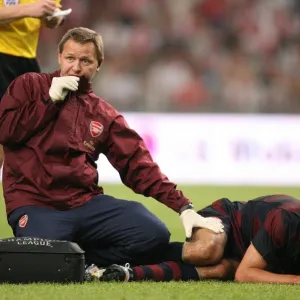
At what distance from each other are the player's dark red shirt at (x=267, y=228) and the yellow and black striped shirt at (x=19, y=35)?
2299 millimetres

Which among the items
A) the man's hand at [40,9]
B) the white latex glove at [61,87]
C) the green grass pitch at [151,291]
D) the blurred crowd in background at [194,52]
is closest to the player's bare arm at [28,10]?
the man's hand at [40,9]

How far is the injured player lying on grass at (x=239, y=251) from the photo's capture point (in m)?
5.88

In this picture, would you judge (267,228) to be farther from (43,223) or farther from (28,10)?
(28,10)

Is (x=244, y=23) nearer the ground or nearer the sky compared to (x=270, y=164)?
nearer the sky

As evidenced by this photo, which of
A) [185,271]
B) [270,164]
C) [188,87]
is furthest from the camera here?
[188,87]

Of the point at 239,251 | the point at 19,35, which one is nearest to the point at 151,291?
the point at 239,251

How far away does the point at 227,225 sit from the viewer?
6340 mm

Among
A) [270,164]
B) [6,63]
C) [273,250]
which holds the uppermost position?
[6,63]

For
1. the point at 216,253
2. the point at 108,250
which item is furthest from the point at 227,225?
the point at 108,250

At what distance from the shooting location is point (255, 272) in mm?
5910

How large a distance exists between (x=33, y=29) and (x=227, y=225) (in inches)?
104

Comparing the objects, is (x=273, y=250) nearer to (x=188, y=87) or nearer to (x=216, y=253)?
(x=216, y=253)

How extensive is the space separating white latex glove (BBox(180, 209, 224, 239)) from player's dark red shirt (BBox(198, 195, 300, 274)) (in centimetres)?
7

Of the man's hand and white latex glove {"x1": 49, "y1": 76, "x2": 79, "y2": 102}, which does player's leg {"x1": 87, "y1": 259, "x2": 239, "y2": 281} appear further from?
the man's hand
